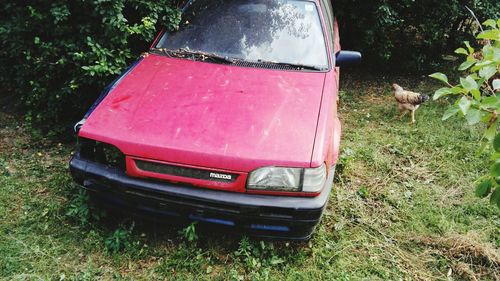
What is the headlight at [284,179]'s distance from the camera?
252 cm

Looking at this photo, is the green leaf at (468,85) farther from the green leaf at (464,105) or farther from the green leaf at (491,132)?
the green leaf at (491,132)

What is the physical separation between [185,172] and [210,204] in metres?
0.26

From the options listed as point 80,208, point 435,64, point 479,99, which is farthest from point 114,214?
point 435,64

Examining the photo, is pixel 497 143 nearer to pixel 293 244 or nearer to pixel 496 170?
pixel 496 170

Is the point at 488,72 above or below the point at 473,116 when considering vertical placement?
above

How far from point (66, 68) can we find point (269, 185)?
2.53m

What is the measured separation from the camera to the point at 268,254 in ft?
9.91

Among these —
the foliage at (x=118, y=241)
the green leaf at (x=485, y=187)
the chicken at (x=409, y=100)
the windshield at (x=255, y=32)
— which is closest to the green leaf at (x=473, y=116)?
the green leaf at (x=485, y=187)

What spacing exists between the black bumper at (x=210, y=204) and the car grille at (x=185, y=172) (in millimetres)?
82

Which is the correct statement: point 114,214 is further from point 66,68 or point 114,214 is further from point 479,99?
point 479,99

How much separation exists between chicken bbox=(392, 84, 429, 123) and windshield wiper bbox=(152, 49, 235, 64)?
2.43 meters

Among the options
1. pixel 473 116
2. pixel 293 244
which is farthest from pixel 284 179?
pixel 473 116

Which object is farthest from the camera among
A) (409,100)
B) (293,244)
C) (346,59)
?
(409,100)

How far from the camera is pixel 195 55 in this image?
3443mm
